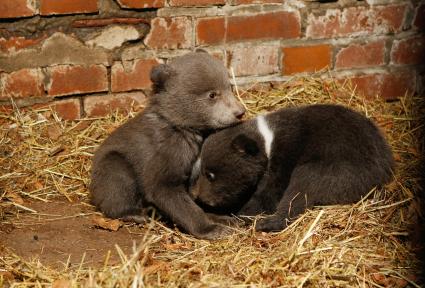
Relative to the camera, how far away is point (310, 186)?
340cm

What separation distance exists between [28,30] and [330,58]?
222cm

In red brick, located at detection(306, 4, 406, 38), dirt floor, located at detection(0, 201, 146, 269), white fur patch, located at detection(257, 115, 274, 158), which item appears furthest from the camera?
red brick, located at detection(306, 4, 406, 38)

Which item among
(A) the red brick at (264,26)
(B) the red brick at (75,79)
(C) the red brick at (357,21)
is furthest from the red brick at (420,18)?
(B) the red brick at (75,79)

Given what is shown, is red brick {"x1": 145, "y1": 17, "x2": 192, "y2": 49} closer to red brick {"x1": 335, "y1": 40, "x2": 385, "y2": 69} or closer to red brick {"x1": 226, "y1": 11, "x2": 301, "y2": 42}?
red brick {"x1": 226, "y1": 11, "x2": 301, "y2": 42}

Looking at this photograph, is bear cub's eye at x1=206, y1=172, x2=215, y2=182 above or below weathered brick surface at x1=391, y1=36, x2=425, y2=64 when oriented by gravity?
below

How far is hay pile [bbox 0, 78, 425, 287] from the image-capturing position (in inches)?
110

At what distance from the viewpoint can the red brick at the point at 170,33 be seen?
4.24 metres

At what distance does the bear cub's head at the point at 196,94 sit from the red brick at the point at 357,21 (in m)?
1.25

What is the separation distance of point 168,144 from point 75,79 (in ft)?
3.57

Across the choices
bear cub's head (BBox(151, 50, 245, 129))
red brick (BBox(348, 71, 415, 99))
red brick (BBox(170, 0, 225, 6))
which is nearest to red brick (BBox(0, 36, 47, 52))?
red brick (BBox(170, 0, 225, 6))

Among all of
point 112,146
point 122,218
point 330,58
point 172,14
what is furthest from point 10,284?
point 330,58

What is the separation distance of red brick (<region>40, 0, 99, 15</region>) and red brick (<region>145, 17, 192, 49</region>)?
16.8 inches

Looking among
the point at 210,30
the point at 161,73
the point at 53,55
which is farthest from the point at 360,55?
the point at 53,55

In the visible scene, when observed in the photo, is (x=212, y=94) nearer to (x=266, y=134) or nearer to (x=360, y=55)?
(x=266, y=134)
